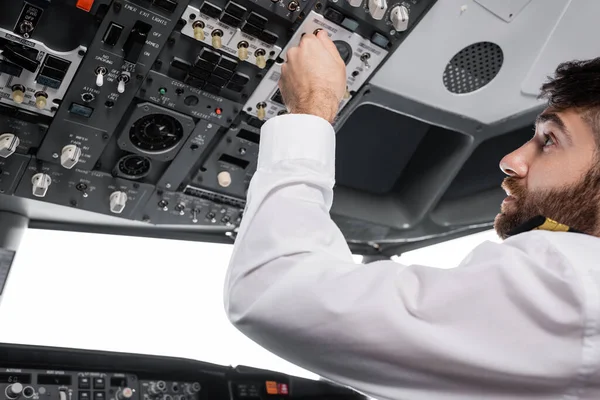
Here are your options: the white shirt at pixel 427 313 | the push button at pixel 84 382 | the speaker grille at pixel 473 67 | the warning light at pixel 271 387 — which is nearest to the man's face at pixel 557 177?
the white shirt at pixel 427 313

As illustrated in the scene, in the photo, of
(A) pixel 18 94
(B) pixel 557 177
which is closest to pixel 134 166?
(A) pixel 18 94

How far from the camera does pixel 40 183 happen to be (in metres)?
2.55

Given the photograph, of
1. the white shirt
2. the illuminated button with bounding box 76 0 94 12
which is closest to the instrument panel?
the illuminated button with bounding box 76 0 94 12

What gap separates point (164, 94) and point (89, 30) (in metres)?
0.35

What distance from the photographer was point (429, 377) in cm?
121

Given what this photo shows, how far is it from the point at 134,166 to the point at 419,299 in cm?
184

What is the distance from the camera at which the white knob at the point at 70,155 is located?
2.47 metres

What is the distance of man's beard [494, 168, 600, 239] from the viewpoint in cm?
142

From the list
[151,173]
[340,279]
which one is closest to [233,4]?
[151,173]

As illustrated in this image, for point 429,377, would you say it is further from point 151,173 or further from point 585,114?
point 151,173

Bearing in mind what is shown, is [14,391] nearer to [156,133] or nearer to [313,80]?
[156,133]

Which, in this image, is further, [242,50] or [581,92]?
[242,50]

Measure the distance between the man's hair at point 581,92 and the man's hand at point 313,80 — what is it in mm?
574

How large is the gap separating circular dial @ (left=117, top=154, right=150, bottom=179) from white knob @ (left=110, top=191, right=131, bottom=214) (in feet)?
0.28
